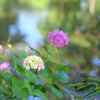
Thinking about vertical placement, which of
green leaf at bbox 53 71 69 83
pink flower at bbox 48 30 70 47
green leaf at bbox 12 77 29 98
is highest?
pink flower at bbox 48 30 70 47

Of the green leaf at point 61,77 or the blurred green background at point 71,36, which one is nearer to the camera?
the green leaf at point 61,77

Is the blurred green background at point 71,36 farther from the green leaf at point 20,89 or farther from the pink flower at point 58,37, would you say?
the green leaf at point 20,89

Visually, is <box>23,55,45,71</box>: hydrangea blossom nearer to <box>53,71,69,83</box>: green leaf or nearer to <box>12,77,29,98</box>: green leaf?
<box>12,77,29,98</box>: green leaf

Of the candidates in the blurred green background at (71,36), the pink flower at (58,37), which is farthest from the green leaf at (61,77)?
the blurred green background at (71,36)

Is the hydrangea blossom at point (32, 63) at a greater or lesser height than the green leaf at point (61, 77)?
lesser

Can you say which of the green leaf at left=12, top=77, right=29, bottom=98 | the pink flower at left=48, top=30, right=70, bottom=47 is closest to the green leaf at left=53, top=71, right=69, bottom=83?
the pink flower at left=48, top=30, right=70, bottom=47

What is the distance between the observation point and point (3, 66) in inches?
62.1

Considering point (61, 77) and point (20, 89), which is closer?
point (20, 89)

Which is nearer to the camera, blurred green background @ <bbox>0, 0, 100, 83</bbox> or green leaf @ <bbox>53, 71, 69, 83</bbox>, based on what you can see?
green leaf @ <bbox>53, 71, 69, 83</bbox>

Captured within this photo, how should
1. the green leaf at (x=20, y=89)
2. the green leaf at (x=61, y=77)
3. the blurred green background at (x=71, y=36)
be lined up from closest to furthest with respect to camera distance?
the green leaf at (x=20, y=89), the green leaf at (x=61, y=77), the blurred green background at (x=71, y=36)

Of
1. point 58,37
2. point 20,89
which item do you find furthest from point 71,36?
point 20,89

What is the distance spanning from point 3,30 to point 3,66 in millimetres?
4586

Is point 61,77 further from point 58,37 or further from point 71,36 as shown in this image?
point 71,36

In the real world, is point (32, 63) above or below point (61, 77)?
below
